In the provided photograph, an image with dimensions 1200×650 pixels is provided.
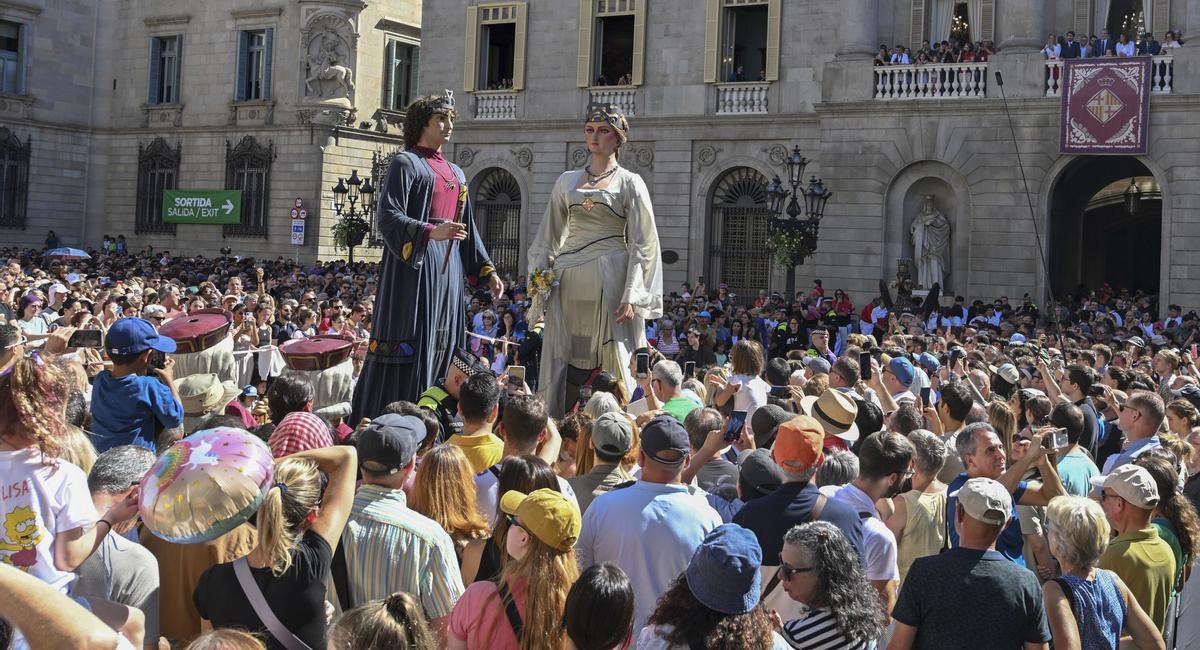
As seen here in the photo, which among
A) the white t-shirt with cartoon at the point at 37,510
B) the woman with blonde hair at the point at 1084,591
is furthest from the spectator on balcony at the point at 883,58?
the white t-shirt with cartoon at the point at 37,510

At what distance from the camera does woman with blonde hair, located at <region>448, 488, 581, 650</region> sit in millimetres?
4227

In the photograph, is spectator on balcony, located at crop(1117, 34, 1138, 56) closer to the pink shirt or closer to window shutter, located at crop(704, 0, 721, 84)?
window shutter, located at crop(704, 0, 721, 84)

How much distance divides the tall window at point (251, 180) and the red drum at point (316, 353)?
3161 centimetres

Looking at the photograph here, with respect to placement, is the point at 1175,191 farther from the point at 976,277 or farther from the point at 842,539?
the point at 842,539

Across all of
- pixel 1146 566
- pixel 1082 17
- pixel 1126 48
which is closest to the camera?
pixel 1146 566

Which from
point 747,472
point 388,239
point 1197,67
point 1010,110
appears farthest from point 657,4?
point 747,472

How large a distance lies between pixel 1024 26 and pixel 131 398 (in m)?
21.6

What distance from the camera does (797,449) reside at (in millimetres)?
5340

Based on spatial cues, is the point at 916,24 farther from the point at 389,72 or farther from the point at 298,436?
the point at 298,436

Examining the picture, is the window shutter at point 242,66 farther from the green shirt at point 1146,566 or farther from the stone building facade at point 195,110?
the green shirt at point 1146,566

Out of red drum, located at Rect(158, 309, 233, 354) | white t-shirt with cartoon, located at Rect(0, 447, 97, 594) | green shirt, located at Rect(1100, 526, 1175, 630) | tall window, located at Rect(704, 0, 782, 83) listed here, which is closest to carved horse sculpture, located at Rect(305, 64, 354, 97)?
tall window, located at Rect(704, 0, 782, 83)

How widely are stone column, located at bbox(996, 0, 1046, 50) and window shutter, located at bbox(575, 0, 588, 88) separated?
9951 millimetres

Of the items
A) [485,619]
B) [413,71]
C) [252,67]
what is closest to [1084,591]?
[485,619]

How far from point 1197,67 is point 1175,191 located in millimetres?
2241
